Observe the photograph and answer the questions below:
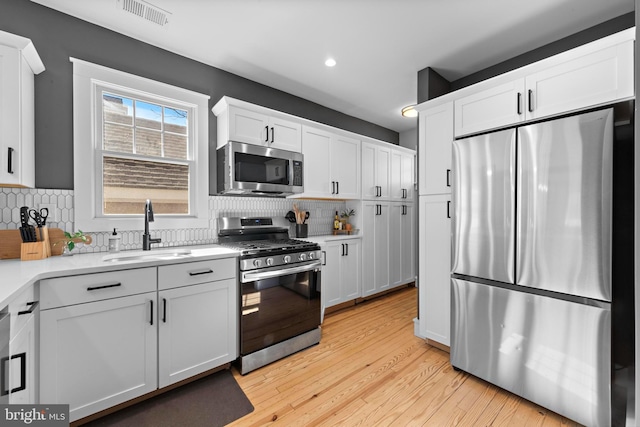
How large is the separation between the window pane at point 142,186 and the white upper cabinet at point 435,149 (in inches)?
92.9

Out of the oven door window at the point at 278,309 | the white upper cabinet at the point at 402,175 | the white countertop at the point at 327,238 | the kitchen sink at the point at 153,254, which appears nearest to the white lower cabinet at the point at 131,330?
the oven door window at the point at 278,309

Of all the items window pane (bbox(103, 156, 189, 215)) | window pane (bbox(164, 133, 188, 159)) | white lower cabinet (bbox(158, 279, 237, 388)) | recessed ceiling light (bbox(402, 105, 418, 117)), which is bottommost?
white lower cabinet (bbox(158, 279, 237, 388))

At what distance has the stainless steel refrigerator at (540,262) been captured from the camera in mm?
1498

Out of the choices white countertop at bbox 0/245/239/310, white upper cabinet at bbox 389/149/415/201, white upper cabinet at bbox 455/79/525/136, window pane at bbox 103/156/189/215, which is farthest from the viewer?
white upper cabinet at bbox 389/149/415/201

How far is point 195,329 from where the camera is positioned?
1907mm

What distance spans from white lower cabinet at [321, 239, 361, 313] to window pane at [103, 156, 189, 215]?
1635 millimetres

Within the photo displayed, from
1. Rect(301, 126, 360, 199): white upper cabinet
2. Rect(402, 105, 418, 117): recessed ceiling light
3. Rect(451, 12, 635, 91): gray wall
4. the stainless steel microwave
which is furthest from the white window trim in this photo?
Rect(451, 12, 635, 91): gray wall

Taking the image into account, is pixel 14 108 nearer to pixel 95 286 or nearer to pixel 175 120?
pixel 175 120

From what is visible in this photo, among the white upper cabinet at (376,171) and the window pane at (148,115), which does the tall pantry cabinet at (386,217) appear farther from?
the window pane at (148,115)

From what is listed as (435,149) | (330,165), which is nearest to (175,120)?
(330,165)

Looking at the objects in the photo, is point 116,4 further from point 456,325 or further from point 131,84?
point 456,325

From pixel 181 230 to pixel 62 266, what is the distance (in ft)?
3.26

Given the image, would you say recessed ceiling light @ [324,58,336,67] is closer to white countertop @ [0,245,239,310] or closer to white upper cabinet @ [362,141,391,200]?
white upper cabinet @ [362,141,391,200]

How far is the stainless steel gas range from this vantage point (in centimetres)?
212
